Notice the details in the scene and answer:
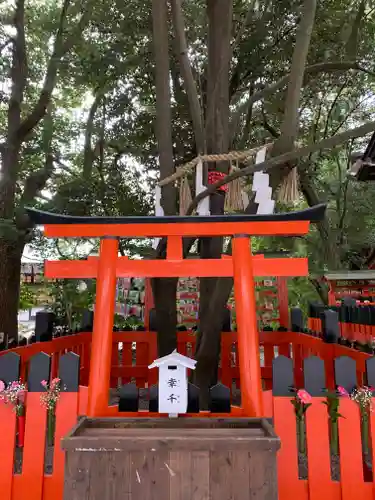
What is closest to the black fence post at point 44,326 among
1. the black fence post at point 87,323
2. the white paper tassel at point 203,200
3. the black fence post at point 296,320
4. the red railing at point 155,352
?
the red railing at point 155,352

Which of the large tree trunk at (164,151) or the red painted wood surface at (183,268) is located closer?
the red painted wood surface at (183,268)

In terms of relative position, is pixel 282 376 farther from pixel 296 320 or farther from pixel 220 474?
pixel 296 320

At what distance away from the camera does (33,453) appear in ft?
8.95

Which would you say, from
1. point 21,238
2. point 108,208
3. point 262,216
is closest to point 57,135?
point 108,208

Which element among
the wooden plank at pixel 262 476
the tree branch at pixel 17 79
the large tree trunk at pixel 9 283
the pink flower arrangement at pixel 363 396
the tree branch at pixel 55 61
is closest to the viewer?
the wooden plank at pixel 262 476

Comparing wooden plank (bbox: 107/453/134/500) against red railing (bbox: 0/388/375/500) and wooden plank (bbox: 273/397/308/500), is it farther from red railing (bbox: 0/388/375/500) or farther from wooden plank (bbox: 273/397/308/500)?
wooden plank (bbox: 273/397/308/500)

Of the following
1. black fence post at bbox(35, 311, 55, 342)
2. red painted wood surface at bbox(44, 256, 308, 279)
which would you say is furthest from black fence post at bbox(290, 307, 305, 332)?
black fence post at bbox(35, 311, 55, 342)

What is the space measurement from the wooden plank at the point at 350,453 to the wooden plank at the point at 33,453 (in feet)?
6.37

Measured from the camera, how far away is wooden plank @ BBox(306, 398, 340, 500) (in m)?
2.67

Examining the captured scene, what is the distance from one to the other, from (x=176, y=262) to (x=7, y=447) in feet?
5.66

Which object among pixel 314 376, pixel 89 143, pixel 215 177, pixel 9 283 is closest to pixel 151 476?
pixel 314 376

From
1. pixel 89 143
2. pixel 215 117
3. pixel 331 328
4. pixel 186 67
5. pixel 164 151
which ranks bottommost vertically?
pixel 331 328

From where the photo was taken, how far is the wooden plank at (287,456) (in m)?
2.66

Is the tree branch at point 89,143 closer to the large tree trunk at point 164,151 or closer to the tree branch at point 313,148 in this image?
the large tree trunk at point 164,151
